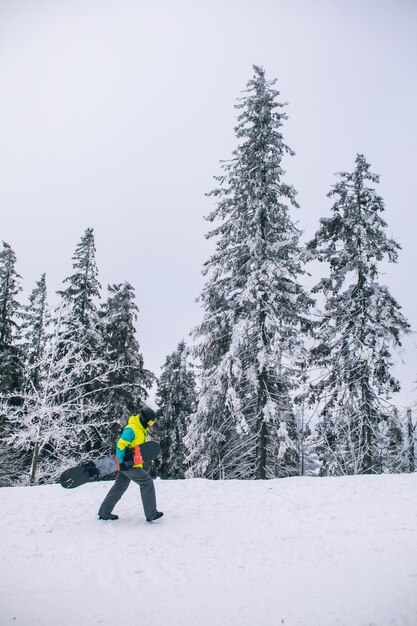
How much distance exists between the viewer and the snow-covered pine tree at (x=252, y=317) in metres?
12.7

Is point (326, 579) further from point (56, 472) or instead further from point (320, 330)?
point (56, 472)

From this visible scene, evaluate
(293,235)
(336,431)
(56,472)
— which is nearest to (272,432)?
(336,431)

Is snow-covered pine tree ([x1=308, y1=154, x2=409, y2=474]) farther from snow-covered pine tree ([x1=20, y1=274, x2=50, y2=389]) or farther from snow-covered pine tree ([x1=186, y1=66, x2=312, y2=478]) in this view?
snow-covered pine tree ([x1=20, y1=274, x2=50, y2=389])

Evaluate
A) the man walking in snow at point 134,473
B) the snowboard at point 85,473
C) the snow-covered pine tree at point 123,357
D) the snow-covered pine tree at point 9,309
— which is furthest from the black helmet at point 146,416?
the snow-covered pine tree at point 9,309

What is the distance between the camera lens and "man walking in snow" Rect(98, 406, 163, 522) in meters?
6.25

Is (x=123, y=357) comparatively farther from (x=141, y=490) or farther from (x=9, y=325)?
(x=141, y=490)

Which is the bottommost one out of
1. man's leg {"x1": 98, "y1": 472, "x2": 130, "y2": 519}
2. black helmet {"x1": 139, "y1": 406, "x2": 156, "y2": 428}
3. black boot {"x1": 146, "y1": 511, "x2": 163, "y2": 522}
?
black boot {"x1": 146, "y1": 511, "x2": 163, "y2": 522}

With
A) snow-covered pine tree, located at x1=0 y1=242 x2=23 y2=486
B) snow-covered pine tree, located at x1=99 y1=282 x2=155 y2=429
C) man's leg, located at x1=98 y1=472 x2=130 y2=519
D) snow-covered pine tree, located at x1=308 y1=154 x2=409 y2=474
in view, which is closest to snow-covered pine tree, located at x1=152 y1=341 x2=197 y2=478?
snow-covered pine tree, located at x1=99 y1=282 x2=155 y2=429

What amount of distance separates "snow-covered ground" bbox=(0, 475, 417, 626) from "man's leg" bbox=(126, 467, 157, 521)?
240 millimetres

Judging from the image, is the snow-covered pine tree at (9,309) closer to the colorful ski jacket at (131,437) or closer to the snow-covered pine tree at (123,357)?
the snow-covered pine tree at (123,357)

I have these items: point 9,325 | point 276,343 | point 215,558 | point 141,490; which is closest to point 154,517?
point 141,490

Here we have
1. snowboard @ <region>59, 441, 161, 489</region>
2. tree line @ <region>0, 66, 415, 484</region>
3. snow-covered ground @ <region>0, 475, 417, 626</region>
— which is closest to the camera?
snow-covered ground @ <region>0, 475, 417, 626</region>

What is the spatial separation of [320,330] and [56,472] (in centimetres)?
1286

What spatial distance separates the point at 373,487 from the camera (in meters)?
7.99
